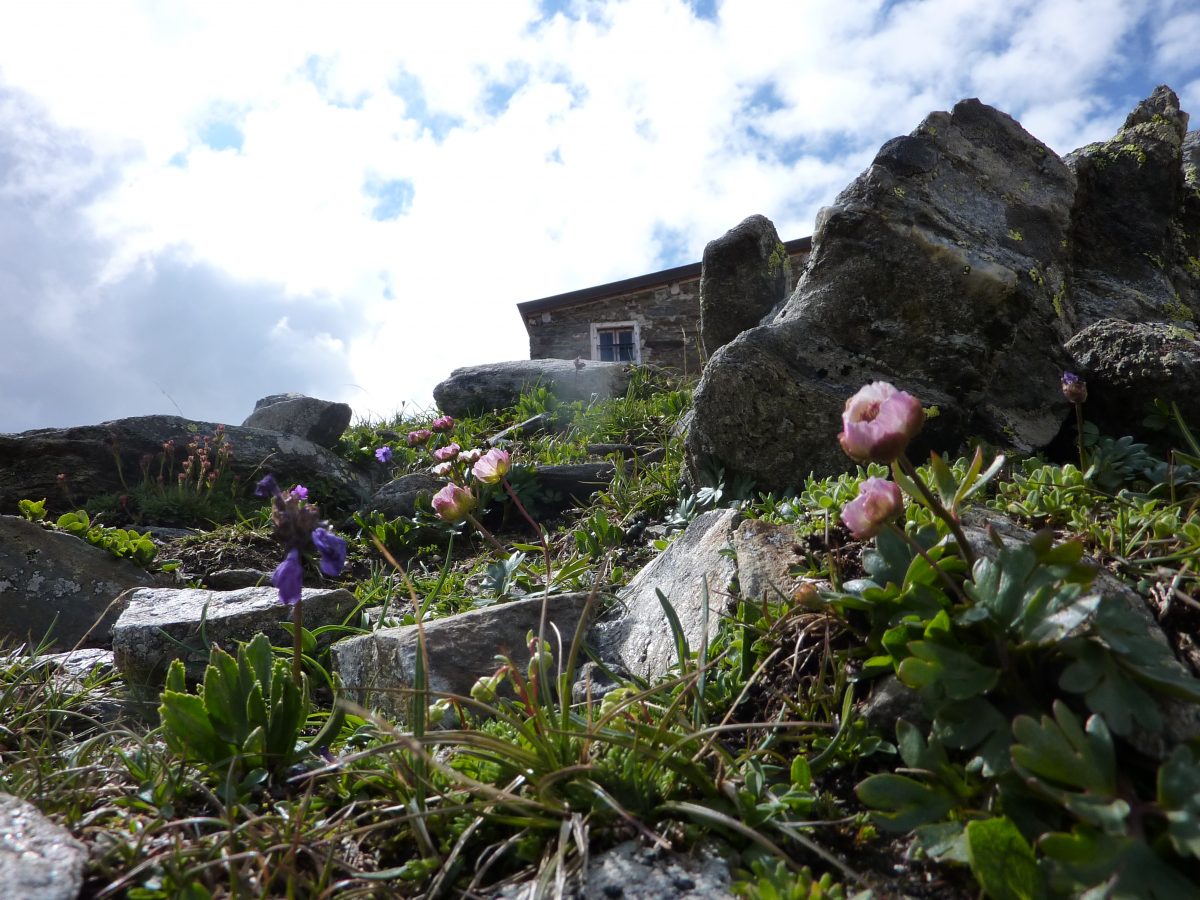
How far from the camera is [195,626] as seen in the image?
9.68 feet

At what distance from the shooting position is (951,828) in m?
1.25

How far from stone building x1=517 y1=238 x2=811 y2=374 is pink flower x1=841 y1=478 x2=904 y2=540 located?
12854 millimetres

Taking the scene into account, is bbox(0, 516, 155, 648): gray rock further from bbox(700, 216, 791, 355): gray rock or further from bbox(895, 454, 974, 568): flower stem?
bbox(700, 216, 791, 355): gray rock

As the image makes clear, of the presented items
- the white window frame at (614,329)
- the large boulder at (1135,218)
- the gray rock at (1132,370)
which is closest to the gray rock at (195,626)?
the gray rock at (1132,370)

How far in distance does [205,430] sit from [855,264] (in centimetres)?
558

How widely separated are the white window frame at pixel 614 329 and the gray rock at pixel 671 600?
1212cm

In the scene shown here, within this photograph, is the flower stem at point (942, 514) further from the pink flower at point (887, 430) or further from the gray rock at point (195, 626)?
the gray rock at point (195, 626)

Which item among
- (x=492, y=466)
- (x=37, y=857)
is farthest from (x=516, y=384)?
(x=37, y=857)

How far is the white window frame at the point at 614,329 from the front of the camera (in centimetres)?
1483

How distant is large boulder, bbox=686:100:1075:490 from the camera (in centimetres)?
333

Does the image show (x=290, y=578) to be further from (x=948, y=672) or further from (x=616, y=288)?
(x=616, y=288)

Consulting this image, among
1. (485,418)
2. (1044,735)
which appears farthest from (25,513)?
(1044,735)

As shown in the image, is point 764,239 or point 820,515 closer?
point 820,515

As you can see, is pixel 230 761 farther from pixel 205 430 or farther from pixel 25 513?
pixel 205 430
